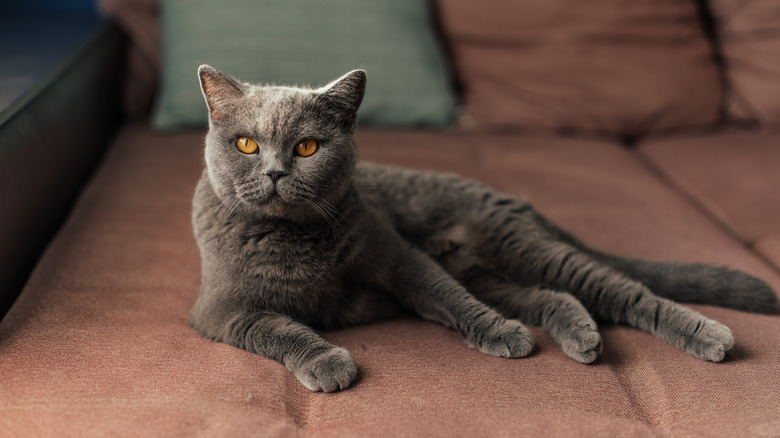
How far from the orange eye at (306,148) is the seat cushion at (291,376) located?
0.35 metres

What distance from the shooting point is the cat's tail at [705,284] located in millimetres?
1318

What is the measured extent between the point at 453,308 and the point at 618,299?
1.09 ft

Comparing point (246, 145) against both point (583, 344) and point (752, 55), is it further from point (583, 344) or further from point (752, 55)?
point (752, 55)

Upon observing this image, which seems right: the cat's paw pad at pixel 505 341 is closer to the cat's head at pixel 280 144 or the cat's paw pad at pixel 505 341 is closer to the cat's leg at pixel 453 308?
the cat's leg at pixel 453 308

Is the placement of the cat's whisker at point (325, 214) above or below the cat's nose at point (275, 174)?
below

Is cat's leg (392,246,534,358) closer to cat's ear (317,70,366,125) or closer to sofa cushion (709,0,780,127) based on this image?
cat's ear (317,70,366,125)

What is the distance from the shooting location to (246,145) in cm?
114

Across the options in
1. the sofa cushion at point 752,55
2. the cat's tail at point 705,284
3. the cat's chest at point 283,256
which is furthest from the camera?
the sofa cushion at point 752,55

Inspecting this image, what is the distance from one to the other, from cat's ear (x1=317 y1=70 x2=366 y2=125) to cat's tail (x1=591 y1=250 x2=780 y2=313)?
2.24ft

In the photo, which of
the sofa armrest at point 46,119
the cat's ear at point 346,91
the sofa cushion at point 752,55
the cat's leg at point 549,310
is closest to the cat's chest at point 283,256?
the cat's ear at point 346,91

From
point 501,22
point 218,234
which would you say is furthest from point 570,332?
point 501,22

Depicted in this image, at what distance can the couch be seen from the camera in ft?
3.31

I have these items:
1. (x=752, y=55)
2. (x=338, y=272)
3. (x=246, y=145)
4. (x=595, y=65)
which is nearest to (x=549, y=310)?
(x=338, y=272)

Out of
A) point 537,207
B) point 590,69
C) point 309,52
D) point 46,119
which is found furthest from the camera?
point 590,69
